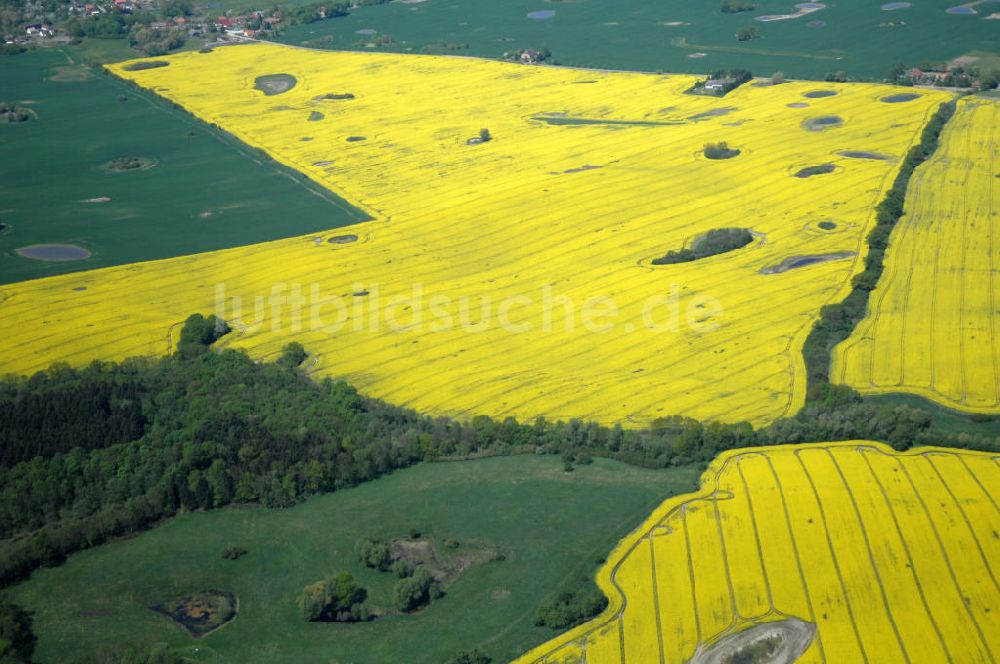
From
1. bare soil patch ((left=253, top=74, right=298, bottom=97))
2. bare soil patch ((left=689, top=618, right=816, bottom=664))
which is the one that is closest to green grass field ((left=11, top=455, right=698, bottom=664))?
bare soil patch ((left=689, top=618, right=816, bottom=664))

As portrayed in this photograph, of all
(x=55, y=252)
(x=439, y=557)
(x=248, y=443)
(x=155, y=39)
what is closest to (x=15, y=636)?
(x=248, y=443)

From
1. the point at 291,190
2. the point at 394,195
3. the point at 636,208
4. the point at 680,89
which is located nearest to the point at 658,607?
the point at 636,208

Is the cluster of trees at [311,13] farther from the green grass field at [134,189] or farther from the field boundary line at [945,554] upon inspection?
the field boundary line at [945,554]

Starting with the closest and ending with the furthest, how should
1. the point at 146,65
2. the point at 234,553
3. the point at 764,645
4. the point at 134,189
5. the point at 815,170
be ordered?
1. the point at 764,645
2. the point at 234,553
3. the point at 815,170
4. the point at 134,189
5. the point at 146,65

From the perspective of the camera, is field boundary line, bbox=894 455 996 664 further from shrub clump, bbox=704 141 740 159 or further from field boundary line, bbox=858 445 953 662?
shrub clump, bbox=704 141 740 159

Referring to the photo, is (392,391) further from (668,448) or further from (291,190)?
(291,190)

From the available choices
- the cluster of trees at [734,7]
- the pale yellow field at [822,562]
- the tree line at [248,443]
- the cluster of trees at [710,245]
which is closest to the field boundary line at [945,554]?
the pale yellow field at [822,562]

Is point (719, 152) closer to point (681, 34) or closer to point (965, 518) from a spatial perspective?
point (681, 34)
